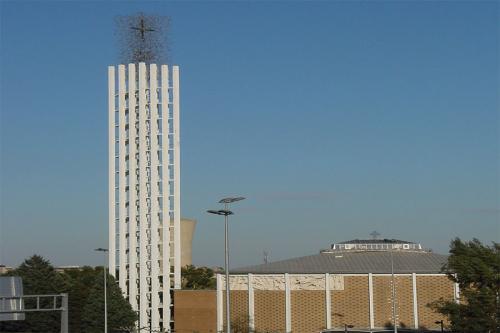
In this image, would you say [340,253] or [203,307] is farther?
[340,253]

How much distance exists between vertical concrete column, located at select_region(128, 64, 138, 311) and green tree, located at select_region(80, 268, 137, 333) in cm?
291

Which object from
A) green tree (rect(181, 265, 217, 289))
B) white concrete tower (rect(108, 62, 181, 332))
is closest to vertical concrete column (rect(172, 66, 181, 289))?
white concrete tower (rect(108, 62, 181, 332))

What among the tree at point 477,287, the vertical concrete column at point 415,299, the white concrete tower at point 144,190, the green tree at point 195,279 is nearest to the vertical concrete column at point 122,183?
the white concrete tower at point 144,190

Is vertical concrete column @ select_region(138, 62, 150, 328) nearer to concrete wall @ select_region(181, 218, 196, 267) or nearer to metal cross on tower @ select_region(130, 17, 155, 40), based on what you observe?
metal cross on tower @ select_region(130, 17, 155, 40)

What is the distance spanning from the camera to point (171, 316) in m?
109

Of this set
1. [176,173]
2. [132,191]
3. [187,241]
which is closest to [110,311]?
[132,191]

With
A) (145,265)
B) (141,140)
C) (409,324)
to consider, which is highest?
(141,140)

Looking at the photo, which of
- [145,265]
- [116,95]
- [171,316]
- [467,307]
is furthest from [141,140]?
[467,307]

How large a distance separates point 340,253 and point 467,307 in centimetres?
4803

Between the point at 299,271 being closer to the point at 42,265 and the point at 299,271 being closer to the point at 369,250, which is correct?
the point at 369,250

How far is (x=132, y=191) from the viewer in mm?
106562

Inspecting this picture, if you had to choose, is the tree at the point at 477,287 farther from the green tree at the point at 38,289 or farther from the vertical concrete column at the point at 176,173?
the green tree at the point at 38,289

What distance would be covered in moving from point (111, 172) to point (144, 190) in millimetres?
4588

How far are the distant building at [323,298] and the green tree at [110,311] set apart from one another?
787 centimetres
